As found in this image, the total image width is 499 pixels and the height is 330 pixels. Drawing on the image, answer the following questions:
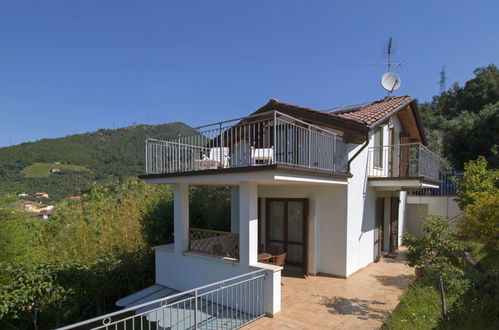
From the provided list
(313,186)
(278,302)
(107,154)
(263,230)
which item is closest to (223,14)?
(313,186)

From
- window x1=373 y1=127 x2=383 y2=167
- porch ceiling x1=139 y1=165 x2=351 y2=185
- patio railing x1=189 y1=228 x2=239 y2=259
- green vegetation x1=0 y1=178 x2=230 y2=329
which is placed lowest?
green vegetation x1=0 y1=178 x2=230 y2=329

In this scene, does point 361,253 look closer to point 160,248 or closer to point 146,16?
point 160,248

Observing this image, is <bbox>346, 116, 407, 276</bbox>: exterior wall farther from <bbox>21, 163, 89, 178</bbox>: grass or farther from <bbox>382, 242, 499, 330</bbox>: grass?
<bbox>21, 163, 89, 178</bbox>: grass

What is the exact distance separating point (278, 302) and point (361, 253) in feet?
15.5

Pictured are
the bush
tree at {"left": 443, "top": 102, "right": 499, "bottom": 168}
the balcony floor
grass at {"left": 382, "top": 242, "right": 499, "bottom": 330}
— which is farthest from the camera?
tree at {"left": 443, "top": 102, "right": 499, "bottom": 168}

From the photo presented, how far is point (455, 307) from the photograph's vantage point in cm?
652

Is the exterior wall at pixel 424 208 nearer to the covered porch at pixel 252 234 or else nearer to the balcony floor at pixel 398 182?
the balcony floor at pixel 398 182

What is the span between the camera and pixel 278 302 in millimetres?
6391

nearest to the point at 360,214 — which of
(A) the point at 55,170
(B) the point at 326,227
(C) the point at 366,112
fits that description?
(B) the point at 326,227

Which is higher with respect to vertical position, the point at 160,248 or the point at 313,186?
the point at 313,186

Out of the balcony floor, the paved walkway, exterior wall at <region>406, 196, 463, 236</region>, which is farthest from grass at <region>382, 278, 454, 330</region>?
exterior wall at <region>406, 196, 463, 236</region>

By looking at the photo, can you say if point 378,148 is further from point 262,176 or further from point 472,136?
point 472,136

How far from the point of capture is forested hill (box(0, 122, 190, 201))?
43375 mm

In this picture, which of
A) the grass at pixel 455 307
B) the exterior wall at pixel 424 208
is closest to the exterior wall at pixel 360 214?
the grass at pixel 455 307
